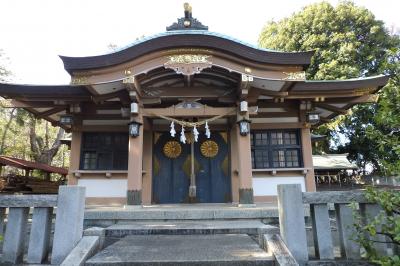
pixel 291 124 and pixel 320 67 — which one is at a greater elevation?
pixel 320 67

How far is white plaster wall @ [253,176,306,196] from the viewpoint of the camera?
31.7 feet

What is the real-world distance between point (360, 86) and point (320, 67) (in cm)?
1401

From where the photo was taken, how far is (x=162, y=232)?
5336 mm

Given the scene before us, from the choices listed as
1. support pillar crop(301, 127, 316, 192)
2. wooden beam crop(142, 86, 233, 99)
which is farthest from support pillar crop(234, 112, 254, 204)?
support pillar crop(301, 127, 316, 192)

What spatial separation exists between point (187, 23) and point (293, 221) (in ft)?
26.6

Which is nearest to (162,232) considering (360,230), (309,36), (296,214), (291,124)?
(296,214)

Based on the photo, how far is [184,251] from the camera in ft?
13.6

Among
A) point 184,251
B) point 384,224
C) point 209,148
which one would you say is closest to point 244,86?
point 209,148

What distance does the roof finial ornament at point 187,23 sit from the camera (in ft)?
33.3

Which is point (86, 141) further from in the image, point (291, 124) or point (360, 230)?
point (360, 230)

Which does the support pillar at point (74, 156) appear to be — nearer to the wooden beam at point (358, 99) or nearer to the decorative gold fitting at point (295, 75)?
the decorative gold fitting at point (295, 75)

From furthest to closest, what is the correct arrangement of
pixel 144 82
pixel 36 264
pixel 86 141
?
pixel 86 141 → pixel 144 82 → pixel 36 264

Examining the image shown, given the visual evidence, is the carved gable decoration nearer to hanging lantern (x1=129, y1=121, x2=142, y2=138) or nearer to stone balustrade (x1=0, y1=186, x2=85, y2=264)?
hanging lantern (x1=129, y1=121, x2=142, y2=138)

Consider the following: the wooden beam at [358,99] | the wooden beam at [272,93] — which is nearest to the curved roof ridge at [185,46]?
the wooden beam at [272,93]
